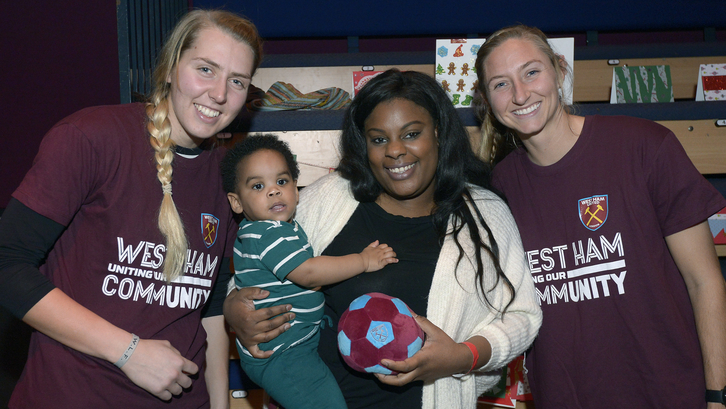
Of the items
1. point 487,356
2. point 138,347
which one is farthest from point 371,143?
point 138,347

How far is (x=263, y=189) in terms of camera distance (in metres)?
1.72

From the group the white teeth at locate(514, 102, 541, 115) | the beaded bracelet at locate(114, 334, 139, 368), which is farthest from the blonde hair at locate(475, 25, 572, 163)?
the beaded bracelet at locate(114, 334, 139, 368)

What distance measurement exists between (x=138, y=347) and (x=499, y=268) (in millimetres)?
1088

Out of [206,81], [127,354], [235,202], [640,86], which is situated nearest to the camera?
[127,354]

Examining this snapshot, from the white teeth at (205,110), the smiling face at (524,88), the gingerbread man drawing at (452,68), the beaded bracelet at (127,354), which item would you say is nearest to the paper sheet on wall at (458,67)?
the gingerbread man drawing at (452,68)

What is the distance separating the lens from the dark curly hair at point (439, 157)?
1.78 m

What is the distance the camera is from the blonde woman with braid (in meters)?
1.31

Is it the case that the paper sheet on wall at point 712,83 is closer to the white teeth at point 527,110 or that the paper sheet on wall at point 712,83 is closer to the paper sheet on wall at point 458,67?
the paper sheet on wall at point 458,67

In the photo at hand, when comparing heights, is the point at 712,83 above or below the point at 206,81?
A: above

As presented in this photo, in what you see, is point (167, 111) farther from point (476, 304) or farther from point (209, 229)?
point (476, 304)

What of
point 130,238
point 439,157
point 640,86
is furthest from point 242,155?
point 640,86

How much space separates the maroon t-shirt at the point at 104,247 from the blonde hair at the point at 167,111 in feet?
0.09

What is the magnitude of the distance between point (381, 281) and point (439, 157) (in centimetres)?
50

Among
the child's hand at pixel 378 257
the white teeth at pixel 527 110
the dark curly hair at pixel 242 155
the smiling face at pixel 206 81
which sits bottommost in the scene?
the child's hand at pixel 378 257
